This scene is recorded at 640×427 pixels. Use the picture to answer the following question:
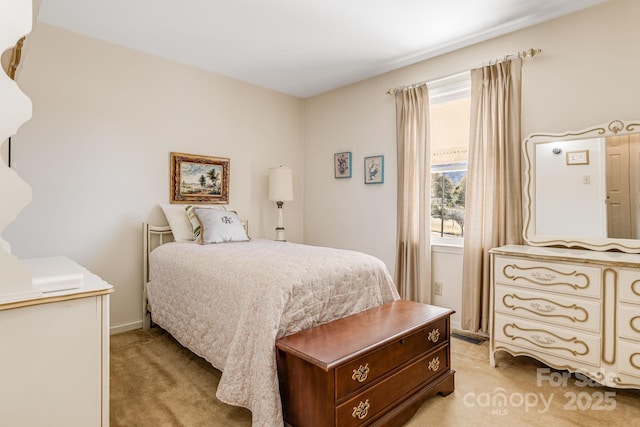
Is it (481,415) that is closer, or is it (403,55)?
(481,415)

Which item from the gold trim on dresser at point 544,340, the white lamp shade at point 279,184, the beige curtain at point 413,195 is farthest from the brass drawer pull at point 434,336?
the white lamp shade at point 279,184

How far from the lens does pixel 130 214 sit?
3219mm

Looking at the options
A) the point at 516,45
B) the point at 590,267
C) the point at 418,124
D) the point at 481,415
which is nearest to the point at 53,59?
the point at 418,124

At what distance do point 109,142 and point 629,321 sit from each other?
13.1ft

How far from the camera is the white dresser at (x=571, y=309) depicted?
1967mm

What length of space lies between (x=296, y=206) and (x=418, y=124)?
6.38 feet

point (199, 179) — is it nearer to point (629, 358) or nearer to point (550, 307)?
point (550, 307)

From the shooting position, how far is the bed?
1706mm

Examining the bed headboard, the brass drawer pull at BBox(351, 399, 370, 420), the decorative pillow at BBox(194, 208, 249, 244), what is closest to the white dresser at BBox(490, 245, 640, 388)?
the brass drawer pull at BBox(351, 399, 370, 420)

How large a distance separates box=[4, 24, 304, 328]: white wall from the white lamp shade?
34cm

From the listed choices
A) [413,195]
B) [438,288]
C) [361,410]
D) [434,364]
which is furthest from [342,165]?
[361,410]

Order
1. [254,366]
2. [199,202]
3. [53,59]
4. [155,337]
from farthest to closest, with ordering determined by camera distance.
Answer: [199,202], [155,337], [53,59], [254,366]

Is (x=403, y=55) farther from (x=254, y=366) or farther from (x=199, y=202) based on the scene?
(x=254, y=366)

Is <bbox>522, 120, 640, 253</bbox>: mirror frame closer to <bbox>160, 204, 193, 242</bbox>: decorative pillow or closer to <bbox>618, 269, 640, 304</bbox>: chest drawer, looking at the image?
<bbox>618, 269, 640, 304</bbox>: chest drawer
